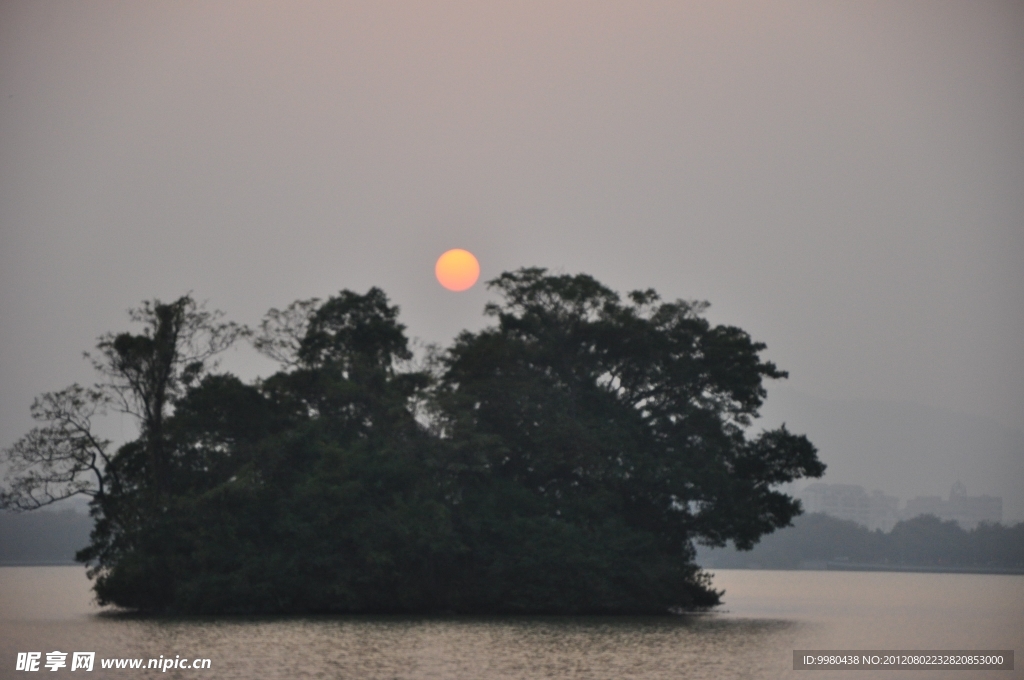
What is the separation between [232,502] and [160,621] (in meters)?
4.34

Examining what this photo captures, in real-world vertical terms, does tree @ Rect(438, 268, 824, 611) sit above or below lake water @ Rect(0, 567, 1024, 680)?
above

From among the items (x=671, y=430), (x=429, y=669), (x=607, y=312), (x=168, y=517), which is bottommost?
(x=429, y=669)

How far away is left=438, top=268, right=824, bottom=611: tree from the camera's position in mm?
39469

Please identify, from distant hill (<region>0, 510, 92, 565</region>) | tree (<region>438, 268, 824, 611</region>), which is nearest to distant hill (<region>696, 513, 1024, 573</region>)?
distant hill (<region>0, 510, 92, 565</region>)

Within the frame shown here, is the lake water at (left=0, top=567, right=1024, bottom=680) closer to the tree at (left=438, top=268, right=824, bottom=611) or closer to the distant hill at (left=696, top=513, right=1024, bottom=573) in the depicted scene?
the tree at (left=438, top=268, right=824, bottom=611)

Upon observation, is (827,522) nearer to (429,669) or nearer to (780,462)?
(780,462)

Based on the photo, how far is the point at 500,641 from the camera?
1209 inches

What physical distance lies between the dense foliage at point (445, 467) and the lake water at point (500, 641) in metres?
1.71

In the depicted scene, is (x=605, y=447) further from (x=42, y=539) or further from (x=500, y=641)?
(x=42, y=539)

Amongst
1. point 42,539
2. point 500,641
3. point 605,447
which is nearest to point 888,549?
point 42,539

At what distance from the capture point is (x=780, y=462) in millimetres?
43281

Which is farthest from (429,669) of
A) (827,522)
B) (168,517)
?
(827,522)

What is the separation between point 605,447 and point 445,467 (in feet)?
17.1

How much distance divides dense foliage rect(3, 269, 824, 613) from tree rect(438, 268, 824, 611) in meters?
0.07
